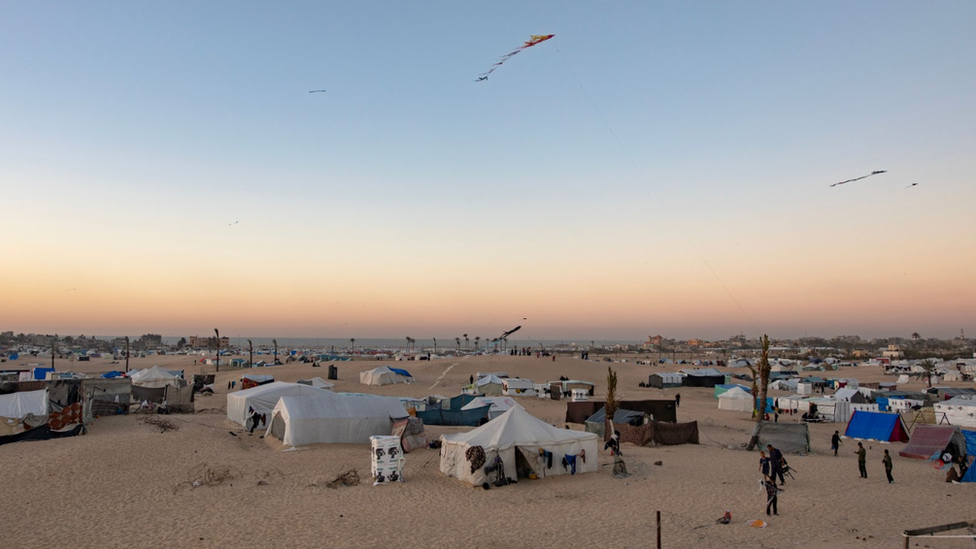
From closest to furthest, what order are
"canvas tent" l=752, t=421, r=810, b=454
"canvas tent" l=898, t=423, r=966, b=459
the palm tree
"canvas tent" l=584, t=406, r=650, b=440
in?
"canvas tent" l=898, t=423, r=966, b=459, "canvas tent" l=752, t=421, r=810, b=454, "canvas tent" l=584, t=406, r=650, b=440, the palm tree

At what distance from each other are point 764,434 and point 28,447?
2987 centimetres

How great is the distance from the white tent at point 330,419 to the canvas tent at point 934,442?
837 inches

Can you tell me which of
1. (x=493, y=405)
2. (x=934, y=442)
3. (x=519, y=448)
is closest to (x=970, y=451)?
(x=934, y=442)

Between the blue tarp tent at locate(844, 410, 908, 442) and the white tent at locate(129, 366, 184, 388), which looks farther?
the white tent at locate(129, 366, 184, 388)

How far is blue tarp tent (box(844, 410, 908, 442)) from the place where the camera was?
28.8m

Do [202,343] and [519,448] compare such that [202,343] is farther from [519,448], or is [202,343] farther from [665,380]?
[519,448]

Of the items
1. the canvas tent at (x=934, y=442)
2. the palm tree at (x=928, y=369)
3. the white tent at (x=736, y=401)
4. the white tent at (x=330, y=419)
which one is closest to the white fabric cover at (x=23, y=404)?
the white tent at (x=330, y=419)

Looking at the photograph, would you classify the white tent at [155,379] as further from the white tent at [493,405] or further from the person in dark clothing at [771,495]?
the person in dark clothing at [771,495]

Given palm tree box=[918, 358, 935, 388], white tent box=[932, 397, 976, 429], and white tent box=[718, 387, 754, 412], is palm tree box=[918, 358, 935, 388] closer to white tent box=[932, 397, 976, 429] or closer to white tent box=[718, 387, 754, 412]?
white tent box=[718, 387, 754, 412]

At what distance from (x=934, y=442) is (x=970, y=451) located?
192cm

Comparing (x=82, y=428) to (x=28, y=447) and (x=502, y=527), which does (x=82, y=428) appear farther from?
(x=502, y=527)

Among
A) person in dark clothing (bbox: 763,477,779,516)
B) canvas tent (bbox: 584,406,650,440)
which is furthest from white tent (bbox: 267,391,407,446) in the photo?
person in dark clothing (bbox: 763,477,779,516)

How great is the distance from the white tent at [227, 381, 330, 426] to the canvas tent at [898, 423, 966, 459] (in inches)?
1010

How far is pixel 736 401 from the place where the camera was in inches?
1693
